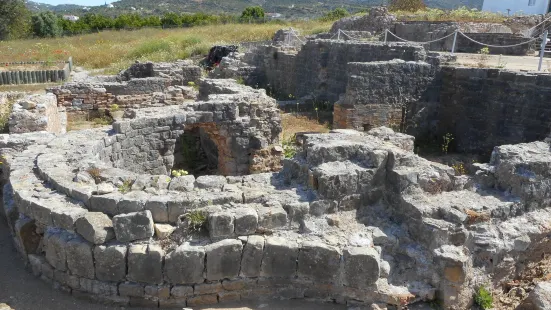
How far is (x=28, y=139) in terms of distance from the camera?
747cm

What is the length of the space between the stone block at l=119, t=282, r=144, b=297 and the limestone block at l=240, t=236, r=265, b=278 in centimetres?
108

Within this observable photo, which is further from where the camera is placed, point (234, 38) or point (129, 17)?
point (129, 17)

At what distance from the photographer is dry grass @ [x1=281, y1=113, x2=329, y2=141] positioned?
12.6 m

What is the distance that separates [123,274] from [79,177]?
4.56ft

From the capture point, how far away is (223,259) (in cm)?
474

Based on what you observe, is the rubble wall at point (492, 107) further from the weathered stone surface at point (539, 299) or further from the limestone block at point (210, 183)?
the limestone block at point (210, 183)

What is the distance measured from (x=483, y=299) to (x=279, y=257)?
2374mm

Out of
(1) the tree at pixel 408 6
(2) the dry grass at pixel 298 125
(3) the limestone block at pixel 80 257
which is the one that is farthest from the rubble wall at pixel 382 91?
(1) the tree at pixel 408 6

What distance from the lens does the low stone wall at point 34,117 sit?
895cm

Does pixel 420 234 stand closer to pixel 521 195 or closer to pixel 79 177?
pixel 521 195

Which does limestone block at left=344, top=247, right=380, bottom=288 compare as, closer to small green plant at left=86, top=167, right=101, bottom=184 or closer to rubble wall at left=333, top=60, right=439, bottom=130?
small green plant at left=86, top=167, right=101, bottom=184

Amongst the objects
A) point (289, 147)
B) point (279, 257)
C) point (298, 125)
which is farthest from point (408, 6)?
point (279, 257)

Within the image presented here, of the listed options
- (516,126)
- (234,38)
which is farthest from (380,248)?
(234,38)

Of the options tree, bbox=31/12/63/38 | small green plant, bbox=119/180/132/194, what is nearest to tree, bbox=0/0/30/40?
tree, bbox=31/12/63/38
